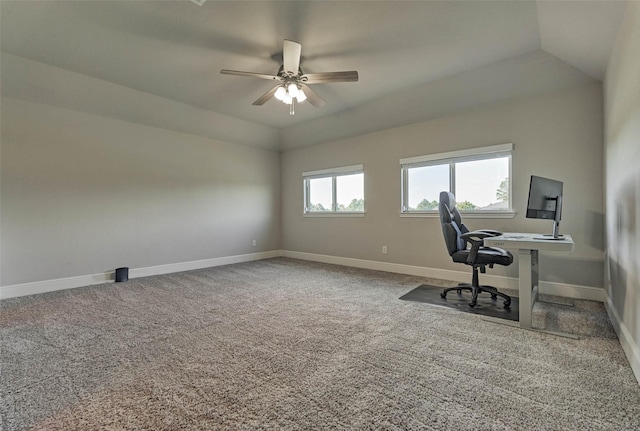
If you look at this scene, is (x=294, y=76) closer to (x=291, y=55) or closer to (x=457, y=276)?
(x=291, y=55)

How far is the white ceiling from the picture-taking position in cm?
244

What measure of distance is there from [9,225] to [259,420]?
14.2 ft

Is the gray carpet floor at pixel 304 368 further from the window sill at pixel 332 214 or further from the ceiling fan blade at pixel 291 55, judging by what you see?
the ceiling fan blade at pixel 291 55

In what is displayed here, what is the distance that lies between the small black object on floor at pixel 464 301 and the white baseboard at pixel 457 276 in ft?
1.44

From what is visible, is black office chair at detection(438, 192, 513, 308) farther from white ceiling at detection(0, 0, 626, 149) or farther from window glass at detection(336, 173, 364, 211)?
window glass at detection(336, 173, 364, 211)

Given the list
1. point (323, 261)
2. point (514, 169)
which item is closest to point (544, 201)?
point (514, 169)

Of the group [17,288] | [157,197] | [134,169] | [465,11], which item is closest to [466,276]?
[465,11]

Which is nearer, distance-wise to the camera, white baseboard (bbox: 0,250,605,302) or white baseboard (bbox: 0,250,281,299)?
white baseboard (bbox: 0,250,605,302)

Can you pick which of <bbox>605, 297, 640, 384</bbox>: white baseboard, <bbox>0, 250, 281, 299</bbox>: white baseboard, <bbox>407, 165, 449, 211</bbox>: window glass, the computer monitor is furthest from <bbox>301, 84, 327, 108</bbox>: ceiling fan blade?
<bbox>0, 250, 281, 299</bbox>: white baseboard

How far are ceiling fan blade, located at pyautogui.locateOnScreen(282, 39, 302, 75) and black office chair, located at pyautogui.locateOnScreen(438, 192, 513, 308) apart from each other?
2207mm

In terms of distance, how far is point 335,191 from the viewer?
19.3 feet

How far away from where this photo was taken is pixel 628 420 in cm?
136

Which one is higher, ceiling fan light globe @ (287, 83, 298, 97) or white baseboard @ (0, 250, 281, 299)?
ceiling fan light globe @ (287, 83, 298, 97)

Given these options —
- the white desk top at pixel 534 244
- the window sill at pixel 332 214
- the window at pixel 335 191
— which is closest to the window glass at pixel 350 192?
the window at pixel 335 191
